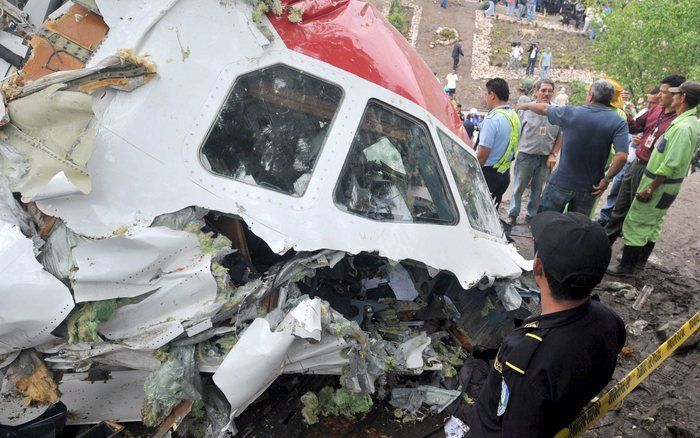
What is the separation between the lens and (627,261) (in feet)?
20.0

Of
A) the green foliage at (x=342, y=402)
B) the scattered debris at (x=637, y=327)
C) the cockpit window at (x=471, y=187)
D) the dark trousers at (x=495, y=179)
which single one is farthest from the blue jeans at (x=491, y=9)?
the green foliage at (x=342, y=402)

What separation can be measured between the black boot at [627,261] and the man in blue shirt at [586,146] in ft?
2.35

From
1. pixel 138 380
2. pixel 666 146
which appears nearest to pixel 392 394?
pixel 138 380

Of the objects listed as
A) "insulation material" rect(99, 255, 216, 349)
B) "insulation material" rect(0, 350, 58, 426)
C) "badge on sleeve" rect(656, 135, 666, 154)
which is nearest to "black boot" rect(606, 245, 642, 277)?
"badge on sleeve" rect(656, 135, 666, 154)

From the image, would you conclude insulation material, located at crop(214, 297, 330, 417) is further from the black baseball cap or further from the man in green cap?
the man in green cap

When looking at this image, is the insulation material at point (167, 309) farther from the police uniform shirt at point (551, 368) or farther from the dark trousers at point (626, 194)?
the dark trousers at point (626, 194)

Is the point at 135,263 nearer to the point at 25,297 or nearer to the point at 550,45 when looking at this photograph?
the point at 25,297

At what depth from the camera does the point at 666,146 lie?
17.9 ft

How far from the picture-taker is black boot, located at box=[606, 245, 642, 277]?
6.05m

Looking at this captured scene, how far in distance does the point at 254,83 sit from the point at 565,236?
2092 millimetres

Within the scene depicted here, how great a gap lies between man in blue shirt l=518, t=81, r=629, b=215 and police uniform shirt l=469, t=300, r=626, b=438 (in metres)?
3.77

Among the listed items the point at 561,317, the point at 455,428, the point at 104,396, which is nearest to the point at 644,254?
the point at 455,428

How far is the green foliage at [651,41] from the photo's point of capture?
868 cm

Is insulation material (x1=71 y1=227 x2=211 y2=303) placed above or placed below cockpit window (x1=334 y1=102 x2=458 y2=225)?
below
